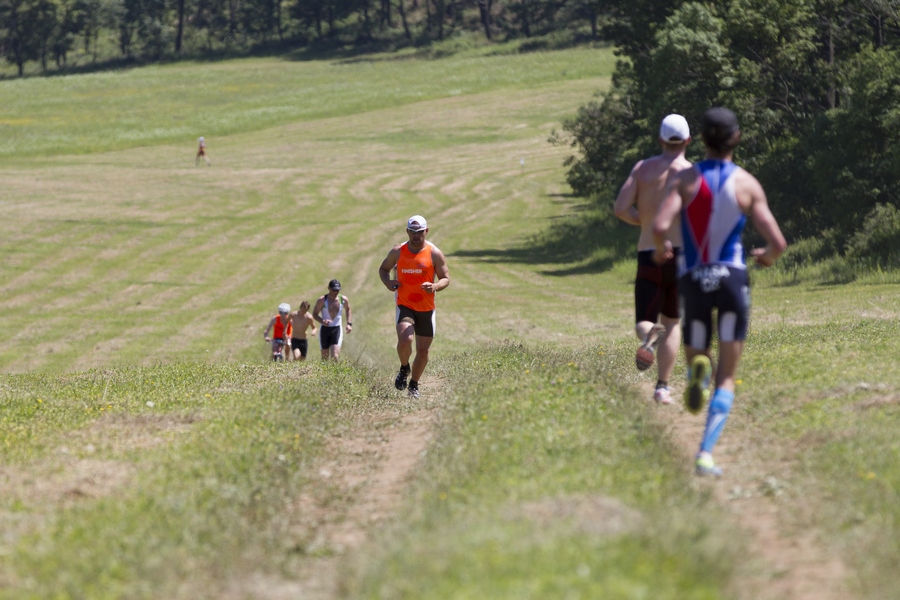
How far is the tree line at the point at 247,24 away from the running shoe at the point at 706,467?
117096 mm

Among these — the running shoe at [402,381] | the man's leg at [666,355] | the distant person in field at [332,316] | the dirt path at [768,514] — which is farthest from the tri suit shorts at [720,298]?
the distant person in field at [332,316]

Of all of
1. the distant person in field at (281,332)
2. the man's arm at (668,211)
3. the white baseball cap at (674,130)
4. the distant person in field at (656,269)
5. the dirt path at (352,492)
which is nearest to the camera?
the dirt path at (352,492)

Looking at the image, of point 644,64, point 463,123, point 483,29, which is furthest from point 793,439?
point 483,29

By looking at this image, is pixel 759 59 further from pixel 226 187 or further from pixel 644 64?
pixel 226 187

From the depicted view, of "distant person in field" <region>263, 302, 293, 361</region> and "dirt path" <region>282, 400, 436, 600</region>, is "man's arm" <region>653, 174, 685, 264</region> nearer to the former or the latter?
"dirt path" <region>282, 400, 436, 600</region>

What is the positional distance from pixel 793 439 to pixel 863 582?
2948 mm

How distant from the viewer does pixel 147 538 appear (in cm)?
629

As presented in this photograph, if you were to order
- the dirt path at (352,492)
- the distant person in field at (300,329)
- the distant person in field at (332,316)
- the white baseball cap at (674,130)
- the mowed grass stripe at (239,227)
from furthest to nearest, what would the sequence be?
the mowed grass stripe at (239,227) → the distant person in field at (300,329) → the distant person in field at (332,316) → the white baseball cap at (674,130) → the dirt path at (352,492)

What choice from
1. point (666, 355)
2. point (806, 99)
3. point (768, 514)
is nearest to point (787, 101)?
point (806, 99)

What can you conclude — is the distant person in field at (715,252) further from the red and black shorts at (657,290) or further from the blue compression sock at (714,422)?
the red and black shorts at (657,290)

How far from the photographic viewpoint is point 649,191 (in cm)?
965

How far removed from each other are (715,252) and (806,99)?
97.9ft

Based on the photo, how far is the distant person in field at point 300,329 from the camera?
22031 millimetres

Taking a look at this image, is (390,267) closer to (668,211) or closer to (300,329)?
(668,211)
